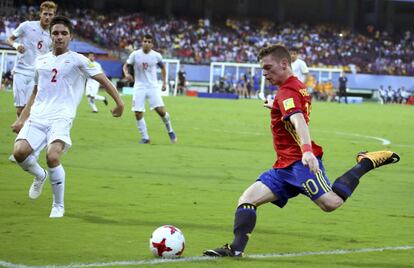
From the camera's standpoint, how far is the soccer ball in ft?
25.3

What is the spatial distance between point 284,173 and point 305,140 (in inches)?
26.9

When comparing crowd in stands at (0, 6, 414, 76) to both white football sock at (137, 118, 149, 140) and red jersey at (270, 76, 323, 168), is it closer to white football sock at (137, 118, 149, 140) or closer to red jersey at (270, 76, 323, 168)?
white football sock at (137, 118, 149, 140)

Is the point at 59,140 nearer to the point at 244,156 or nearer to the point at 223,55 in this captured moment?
the point at 244,156

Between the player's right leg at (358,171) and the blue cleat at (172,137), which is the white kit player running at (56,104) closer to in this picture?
the player's right leg at (358,171)

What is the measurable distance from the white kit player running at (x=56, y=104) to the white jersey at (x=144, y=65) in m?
11.3

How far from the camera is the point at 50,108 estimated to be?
10.3 m

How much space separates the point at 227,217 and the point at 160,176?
176 inches

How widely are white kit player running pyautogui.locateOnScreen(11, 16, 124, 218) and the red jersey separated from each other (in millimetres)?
2578

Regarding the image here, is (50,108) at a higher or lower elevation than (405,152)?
higher

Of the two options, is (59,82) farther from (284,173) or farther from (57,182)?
(284,173)

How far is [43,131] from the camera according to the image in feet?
33.5

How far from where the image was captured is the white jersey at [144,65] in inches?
859

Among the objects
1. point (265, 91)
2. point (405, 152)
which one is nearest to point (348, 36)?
point (265, 91)

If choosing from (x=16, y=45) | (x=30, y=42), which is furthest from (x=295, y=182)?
(x=30, y=42)
